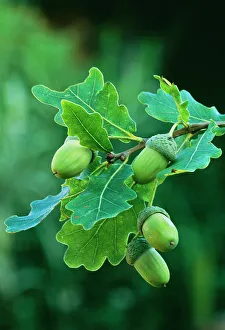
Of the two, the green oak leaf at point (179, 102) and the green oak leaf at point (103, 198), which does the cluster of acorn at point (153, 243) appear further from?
the green oak leaf at point (179, 102)

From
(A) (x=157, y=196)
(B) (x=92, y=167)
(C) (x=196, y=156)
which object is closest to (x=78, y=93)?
(B) (x=92, y=167)

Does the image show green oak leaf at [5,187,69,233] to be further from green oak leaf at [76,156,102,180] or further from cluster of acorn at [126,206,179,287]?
cluster of acorn at [126,206,179,287]

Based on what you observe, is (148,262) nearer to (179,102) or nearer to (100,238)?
(100,238)

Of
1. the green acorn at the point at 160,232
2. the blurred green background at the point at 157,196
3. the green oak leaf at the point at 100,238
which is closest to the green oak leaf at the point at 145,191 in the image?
the green oak leaf at the point at 100,238

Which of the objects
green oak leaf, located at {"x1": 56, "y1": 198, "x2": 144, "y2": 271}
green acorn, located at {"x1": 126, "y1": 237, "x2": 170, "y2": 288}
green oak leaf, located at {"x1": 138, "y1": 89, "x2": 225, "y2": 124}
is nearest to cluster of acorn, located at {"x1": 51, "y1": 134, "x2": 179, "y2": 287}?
green acorn, located at {"x1": 126, "y1": 237, "x2": 170, "y2": 288}

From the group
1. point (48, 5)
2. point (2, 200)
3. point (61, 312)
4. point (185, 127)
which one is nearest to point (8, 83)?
point (2, 200)

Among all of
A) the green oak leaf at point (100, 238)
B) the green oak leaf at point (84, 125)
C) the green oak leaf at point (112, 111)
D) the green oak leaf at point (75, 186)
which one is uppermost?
the green oak leaf at point (84, 125)
